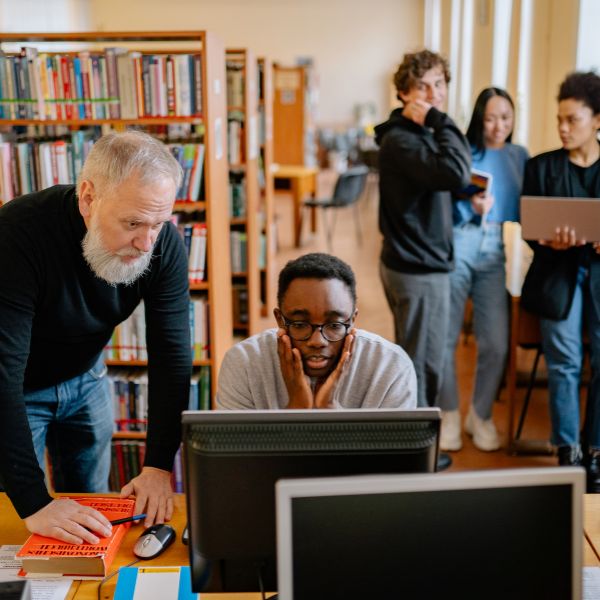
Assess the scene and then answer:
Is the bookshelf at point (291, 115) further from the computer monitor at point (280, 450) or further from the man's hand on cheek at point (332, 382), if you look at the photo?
the computer monitor at point (280, 450)

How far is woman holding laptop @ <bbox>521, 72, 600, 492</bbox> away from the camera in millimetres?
2879

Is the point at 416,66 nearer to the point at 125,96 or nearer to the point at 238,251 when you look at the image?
the point at 125,96

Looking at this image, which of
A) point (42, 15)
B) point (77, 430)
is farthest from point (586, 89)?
point (42, 15)

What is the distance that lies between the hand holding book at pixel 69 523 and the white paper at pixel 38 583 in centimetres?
7

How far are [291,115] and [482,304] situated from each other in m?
7.29

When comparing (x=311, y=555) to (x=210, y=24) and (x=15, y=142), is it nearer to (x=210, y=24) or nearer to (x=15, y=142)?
Result: (x=15, y=142)

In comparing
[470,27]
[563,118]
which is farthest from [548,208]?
[470,27]

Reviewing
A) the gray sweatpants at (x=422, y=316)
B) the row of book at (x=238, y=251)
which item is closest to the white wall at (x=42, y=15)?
the row of book at (x=238, y=251)

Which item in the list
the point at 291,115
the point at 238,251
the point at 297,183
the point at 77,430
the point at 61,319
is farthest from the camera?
the point at 291,115

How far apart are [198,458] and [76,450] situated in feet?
3.49

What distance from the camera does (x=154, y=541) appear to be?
1.50 metres

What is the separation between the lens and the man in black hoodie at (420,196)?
9.70 ft

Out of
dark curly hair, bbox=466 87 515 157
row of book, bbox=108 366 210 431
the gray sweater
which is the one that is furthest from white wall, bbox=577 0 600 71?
the gray sweater

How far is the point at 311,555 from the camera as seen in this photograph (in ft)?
3.21
